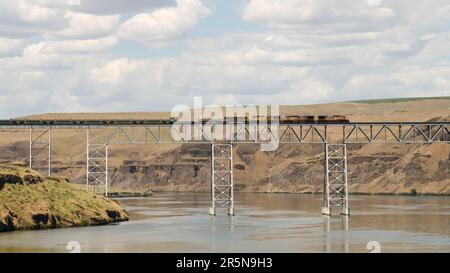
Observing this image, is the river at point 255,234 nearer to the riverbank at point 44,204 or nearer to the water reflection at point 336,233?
the water reflection at point 336,233

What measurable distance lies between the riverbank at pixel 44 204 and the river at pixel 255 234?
108 inches

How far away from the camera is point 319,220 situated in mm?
104750

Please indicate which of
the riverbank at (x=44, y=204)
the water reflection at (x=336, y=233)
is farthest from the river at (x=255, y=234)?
the riverbank at (x=44, y=204)

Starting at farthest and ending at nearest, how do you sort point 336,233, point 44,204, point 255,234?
point 44,204, point 336,233, point 255,234

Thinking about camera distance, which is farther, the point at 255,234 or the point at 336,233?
the point at 336,233

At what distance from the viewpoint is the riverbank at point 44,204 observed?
9062cm

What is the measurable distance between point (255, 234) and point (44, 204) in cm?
2154

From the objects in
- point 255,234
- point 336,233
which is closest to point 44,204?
point 255,234

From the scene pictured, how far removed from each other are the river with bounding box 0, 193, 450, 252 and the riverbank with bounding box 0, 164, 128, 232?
108 inches

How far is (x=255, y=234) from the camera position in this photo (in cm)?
8588

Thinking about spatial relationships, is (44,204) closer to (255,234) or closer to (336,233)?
(255,234)
